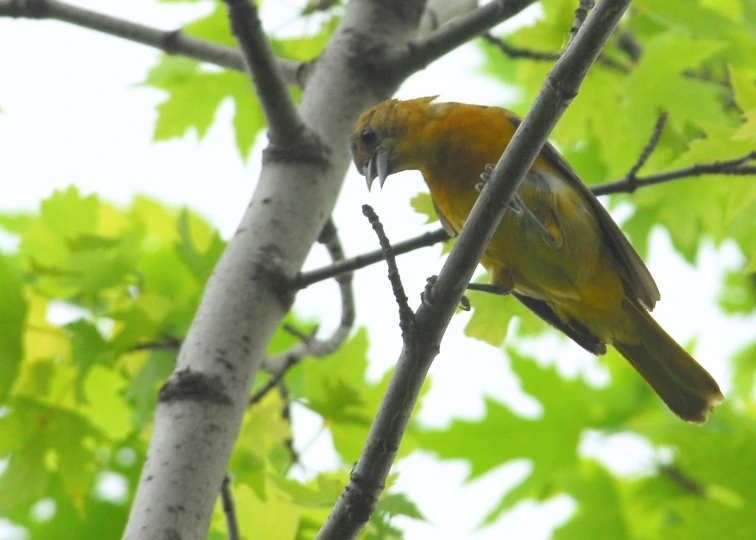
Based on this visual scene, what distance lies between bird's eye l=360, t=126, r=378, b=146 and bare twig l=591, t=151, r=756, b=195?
3.38 ft

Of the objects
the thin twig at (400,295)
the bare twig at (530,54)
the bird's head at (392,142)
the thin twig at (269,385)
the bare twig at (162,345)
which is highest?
the bare twig at (530,54)

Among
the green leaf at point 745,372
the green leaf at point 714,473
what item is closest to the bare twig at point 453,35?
the green leaf at point 714,473

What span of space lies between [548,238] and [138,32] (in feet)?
5.76

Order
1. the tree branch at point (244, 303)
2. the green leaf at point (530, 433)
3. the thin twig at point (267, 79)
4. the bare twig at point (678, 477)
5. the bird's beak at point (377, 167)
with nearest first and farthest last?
the tree branch at point (244, 303)
the thin twig at point (267, 79)
the bird's beak at point (377, 167)
the bare twig at point (678, 477)
the green leaf at point (530, 433)

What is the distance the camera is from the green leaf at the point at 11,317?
348 cm

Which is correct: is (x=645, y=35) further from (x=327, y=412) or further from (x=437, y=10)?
(x=327, y=412)

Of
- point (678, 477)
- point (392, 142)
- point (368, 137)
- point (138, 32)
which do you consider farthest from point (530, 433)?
point (138, 32)

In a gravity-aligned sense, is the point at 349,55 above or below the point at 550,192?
above

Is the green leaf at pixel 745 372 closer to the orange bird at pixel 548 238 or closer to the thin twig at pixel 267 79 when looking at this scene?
the orange bird at pixel 548 238

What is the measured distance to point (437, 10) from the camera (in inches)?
172

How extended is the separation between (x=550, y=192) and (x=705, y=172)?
0.63 metres

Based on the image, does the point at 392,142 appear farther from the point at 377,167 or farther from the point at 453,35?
the point at 453,35

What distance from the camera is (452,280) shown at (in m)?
2.11

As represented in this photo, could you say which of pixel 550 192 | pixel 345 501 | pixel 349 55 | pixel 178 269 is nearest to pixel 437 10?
pixel 349 55
